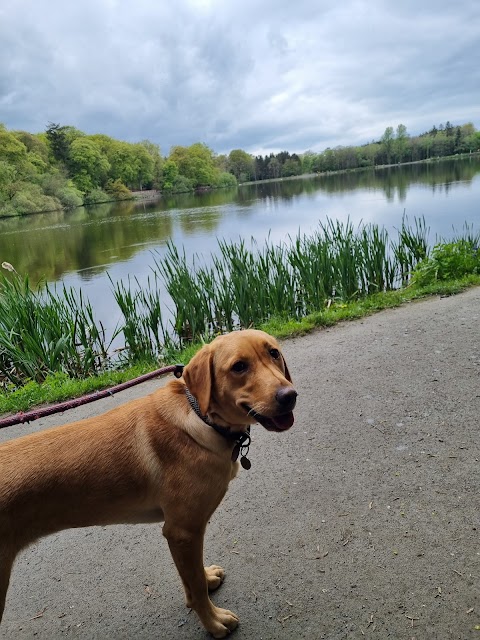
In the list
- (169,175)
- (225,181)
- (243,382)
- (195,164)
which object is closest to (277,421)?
(243,382)

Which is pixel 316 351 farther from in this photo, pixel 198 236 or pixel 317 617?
pixel 198 236

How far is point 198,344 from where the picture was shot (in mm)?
6879

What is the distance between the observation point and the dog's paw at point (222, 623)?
219 cm

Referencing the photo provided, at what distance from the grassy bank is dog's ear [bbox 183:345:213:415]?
147 inches

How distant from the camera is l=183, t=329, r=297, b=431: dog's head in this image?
1870 millimetres

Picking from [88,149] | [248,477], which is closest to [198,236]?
[248,477]

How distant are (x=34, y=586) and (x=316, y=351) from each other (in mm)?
4007

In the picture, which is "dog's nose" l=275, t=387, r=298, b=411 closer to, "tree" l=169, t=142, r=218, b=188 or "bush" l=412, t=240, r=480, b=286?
"bush" l=412, t=240, r=480, b=286

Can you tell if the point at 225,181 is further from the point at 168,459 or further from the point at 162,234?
the point at 168,459

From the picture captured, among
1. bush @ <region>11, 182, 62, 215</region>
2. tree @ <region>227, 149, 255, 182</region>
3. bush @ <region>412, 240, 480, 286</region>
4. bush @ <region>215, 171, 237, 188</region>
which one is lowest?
bush @ <region>412, 240, 480, 286</region>

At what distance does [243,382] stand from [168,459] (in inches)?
21.2

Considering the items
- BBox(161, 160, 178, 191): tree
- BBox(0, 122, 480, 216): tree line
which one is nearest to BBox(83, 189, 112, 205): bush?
BBox(0, 122, 480, 216): tree line

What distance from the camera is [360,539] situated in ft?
8.64

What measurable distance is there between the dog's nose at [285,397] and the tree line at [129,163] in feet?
177
